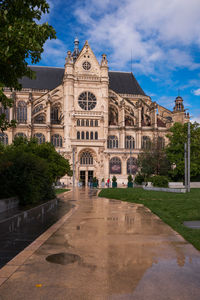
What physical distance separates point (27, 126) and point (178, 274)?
57480mm

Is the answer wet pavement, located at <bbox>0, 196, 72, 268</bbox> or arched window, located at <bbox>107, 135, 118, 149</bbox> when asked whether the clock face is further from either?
wet pavement, located at <bbox>0, 196, 72, 268</bbox>

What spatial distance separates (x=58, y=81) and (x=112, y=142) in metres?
23.2

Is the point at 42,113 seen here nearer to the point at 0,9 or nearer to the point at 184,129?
the point at 184,129

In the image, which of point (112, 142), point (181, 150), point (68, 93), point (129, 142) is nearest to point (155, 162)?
point (181, 150)

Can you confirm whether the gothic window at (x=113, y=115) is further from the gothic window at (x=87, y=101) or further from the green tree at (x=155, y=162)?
the green tree at (x=155, y=162)

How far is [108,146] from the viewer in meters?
62.7

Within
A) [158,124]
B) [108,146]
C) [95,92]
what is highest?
[95,92]

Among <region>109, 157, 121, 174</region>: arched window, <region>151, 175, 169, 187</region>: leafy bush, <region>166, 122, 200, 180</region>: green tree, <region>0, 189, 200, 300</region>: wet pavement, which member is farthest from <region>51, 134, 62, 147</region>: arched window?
<region>0, 189, 200, 300</region>: wet pavement

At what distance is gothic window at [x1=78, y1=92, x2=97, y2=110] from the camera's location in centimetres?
6284

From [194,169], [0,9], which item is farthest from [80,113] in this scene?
[0,9]

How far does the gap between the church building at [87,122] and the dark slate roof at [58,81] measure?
10.9 feet

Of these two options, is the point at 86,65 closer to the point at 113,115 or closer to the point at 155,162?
the point at 113,115

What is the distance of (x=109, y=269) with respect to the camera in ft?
16.3

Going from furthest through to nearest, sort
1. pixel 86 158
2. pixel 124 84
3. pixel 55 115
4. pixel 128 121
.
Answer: pixel 124 84, pixel 128 121, pixel 55 115, pixel 86 158
